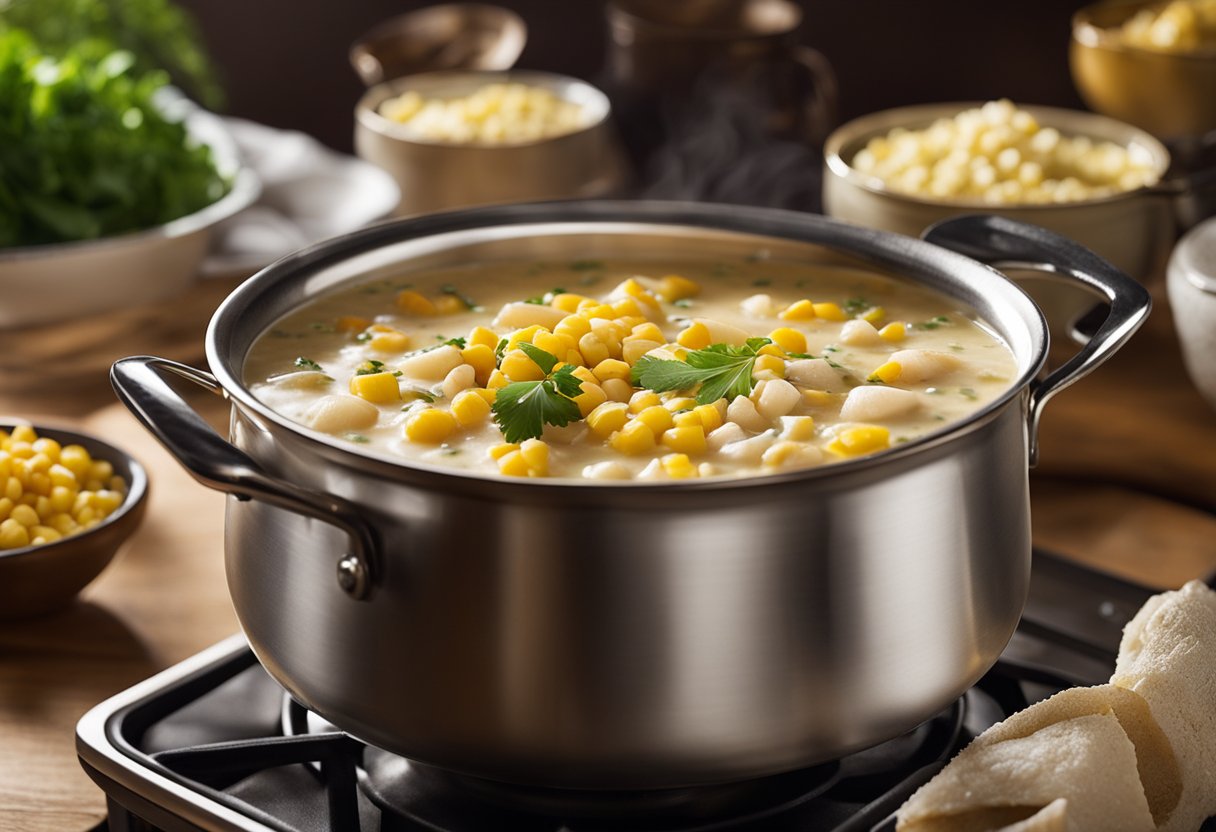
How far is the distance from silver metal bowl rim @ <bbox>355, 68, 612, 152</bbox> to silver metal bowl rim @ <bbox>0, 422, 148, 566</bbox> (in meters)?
1.30

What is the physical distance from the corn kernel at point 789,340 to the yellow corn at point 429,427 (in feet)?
1.50

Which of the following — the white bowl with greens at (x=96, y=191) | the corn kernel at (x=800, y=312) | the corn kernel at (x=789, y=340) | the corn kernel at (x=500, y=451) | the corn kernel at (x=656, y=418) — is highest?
the corn kernel at (x=656, y=418)

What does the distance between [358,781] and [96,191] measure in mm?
2120

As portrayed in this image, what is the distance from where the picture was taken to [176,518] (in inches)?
89.7

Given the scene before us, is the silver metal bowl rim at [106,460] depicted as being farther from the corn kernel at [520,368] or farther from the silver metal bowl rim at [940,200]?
the silver metal bowl rim at [940,200]

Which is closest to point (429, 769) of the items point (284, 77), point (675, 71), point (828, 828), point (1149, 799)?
point (828, 828)

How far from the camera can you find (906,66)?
4.58m

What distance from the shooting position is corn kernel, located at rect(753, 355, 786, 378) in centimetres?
164

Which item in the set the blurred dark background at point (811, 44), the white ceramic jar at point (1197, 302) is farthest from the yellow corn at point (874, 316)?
the blurred dark background at point (811, 44)

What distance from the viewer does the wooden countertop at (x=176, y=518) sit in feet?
5.73

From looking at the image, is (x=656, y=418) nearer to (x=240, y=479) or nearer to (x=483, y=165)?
(x=240, y=479)

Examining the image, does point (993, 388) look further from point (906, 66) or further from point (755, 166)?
point (906, 66)

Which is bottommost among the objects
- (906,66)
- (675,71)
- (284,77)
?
(284,77)

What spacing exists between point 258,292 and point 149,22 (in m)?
3.22
